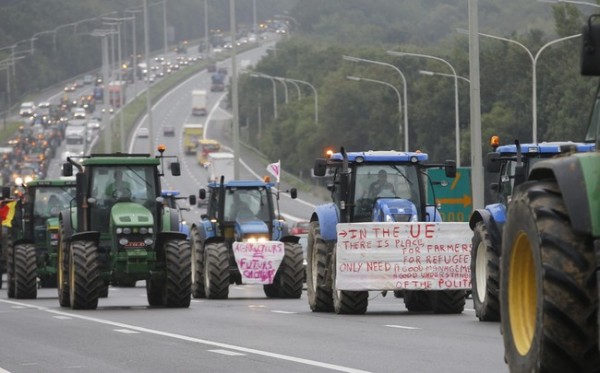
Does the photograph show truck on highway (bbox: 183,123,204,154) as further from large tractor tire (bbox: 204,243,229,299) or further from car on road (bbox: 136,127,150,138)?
large tractor tire (bbox: 204,243,229,299)

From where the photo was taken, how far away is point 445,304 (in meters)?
25.6

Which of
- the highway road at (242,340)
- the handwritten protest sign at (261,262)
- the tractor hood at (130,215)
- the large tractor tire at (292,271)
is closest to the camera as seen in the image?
the highway road at (242,340)

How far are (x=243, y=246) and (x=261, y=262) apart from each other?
1.02 m

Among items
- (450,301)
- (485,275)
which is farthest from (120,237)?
(485,275)

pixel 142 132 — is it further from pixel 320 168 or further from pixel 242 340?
pixel 242 340

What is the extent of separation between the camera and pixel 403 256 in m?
25.4

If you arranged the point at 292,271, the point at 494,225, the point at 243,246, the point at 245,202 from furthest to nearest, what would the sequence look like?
the point at 245,202, the point at 243,246, the point at 292,271, the point at 494,225

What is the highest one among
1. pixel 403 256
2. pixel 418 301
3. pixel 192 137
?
pixel 192 137

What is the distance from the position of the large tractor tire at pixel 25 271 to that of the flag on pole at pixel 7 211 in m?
7.85

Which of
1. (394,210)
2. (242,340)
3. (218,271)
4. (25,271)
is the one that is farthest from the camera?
(25,271)

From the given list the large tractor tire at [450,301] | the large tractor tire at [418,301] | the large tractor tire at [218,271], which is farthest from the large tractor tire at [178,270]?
the large tractor tire at [218,271]

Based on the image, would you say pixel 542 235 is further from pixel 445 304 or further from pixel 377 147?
pixel 377 147

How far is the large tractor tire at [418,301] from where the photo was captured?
26750 millimetres

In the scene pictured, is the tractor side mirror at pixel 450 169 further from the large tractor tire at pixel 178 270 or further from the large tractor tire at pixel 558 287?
the large tractor tire at pixel 558 287
